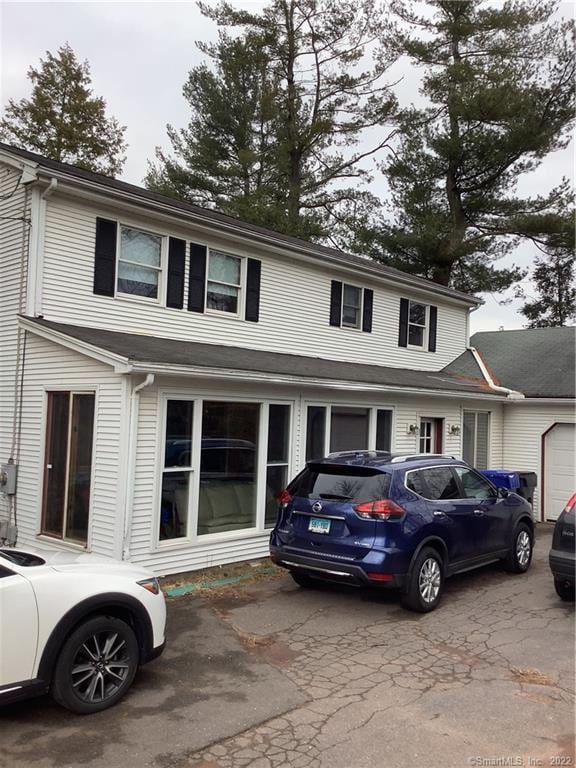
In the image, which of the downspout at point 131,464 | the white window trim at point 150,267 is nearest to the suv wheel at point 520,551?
the downspout at point 131,464

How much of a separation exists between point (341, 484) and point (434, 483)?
3.88ft

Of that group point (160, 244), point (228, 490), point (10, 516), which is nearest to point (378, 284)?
point (160, 244)

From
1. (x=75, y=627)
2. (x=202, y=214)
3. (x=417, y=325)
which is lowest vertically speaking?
(x=75, y=627)

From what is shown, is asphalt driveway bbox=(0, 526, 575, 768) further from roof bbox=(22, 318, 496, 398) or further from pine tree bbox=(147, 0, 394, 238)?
pine tree bbox=(147, 0, 394, 238)

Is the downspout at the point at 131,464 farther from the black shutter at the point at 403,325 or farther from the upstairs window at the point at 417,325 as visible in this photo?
the upstairs window at the point at 417,325

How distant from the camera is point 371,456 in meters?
7.34

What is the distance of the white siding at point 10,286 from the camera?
30.3ft

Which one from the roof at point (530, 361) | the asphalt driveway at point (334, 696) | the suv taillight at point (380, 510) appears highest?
the roof at point (530, 361)

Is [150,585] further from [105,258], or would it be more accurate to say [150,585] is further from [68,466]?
[105,258]

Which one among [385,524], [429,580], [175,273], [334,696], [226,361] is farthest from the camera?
[175,273]

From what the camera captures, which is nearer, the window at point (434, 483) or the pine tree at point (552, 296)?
the window at point (434, 483)

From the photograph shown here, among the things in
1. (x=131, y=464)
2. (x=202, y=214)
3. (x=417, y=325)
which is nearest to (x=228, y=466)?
(x=131, y=464)

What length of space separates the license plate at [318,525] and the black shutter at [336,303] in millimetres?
7187

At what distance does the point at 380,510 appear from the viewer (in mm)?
6398
